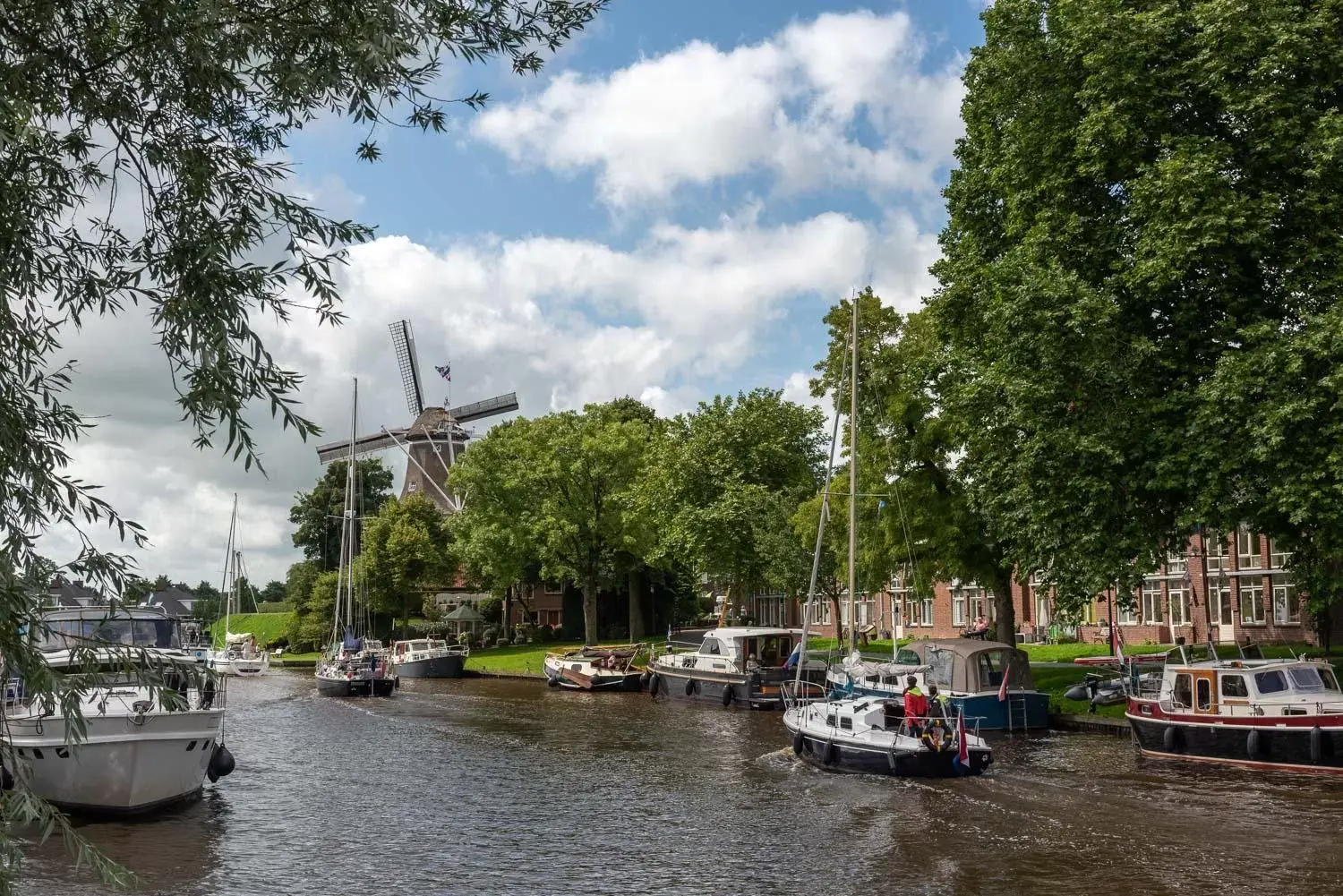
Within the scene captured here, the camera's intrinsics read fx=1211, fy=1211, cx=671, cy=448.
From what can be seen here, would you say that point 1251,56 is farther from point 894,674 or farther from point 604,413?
point 604,413

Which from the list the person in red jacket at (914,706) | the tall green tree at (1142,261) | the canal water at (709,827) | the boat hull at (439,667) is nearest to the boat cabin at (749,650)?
the canal water at (709,827)

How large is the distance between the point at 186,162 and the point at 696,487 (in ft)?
199

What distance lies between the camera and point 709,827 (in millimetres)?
22219

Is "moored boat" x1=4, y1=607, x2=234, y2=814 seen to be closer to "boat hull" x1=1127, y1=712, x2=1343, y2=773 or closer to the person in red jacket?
the person in red jacket

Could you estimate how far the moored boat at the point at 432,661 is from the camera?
69688 mm

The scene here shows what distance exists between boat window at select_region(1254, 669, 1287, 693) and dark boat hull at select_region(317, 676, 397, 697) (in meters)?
39.6

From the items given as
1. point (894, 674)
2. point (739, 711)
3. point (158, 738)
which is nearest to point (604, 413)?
point (739, 711)

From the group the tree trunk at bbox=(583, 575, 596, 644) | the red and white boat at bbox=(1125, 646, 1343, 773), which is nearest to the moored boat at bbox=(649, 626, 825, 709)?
the red and white boat at bbox=(1125, 646, 1343, 773)

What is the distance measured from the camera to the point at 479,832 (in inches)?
867

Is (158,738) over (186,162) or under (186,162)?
under

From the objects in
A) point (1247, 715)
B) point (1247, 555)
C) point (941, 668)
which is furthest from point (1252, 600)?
point (1247, 715)

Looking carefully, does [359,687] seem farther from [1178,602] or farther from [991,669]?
[1178,602]

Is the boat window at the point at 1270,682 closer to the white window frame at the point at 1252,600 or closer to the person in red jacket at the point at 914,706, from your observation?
the person in red jacket at the point at 914,706

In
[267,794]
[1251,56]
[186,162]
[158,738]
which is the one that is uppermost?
[1251,56]
